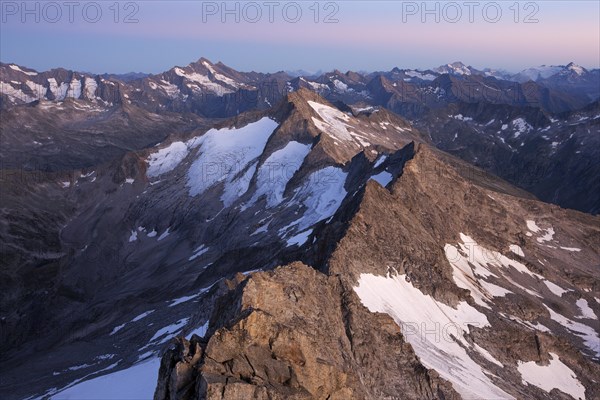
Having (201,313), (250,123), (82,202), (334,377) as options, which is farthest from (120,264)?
(334,377)

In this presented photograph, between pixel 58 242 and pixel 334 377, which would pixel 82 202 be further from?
pixel 334 377

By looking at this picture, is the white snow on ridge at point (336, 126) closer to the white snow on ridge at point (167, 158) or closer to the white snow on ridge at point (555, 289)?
the white snow on ridge at point (167, 158)

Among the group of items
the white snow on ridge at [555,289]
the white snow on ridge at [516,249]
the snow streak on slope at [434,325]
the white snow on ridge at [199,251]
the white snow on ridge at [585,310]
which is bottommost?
the white snow on ridge at [199,251]

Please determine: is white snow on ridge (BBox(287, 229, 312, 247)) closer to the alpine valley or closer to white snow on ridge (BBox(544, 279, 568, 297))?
the alpine valley

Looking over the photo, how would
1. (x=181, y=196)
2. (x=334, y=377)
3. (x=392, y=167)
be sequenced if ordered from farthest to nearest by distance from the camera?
(x=181, y=196), (x=392, y=167), (x=334, y=377)

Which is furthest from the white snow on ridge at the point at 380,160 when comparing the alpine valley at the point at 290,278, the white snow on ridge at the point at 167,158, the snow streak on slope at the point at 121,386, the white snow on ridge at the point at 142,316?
the white snow on ridge at the point at 167,158

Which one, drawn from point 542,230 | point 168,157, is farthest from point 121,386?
point 168,157

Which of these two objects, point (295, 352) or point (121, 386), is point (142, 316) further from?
point (295, 352)
